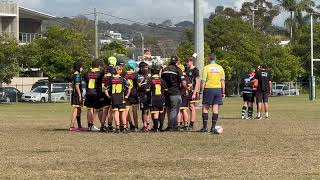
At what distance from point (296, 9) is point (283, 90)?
26.3 meters

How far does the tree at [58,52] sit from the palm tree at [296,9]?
51.8 meters

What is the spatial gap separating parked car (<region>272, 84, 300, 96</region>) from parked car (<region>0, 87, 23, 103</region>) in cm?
3391

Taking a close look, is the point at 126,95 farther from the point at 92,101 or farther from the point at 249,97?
the point at 249,97

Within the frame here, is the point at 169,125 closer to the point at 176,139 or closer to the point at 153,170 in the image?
the point at 176,139

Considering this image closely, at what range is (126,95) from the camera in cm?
1806

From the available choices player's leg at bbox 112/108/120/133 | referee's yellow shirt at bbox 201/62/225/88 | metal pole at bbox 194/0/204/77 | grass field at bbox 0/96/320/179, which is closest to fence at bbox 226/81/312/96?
metal pole at bbox 194/0/204/77

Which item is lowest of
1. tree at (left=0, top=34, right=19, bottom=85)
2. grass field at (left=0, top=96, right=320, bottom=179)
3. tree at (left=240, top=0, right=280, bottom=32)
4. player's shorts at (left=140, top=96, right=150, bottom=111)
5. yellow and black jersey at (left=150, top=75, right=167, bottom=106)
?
grass field at (left=0, top=96, right=320, bottom=179)

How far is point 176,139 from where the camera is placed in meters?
15.6

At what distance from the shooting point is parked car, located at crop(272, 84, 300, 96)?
8288 centimetres

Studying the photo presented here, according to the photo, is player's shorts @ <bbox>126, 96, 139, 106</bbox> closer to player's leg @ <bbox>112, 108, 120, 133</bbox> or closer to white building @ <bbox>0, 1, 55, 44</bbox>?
player's leg @ <bbox>112, 108, 120, 133</bbox>

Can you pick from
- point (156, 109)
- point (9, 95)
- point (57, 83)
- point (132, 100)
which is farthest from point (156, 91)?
point (57, 83)

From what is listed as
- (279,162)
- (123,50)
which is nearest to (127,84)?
(279,162)

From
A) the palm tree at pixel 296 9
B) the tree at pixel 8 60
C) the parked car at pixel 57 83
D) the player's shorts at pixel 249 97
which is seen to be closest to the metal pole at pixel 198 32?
the player's shorts at pixel 249 97

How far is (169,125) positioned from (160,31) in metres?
131
